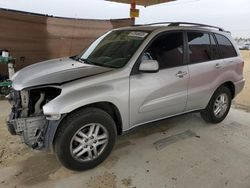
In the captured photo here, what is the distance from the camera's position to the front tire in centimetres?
248

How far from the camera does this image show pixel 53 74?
2.76 metres

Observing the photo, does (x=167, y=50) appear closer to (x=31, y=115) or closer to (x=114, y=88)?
(x=114, y=88)

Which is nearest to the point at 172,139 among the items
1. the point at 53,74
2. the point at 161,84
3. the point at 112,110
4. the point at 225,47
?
the point at 161,84

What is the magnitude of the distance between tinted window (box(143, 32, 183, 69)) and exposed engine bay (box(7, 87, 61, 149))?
1303mm

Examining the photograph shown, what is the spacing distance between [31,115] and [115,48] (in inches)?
56.6

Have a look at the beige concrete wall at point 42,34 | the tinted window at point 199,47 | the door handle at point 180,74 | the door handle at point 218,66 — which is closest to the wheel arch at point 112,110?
the door handle at point 180,74

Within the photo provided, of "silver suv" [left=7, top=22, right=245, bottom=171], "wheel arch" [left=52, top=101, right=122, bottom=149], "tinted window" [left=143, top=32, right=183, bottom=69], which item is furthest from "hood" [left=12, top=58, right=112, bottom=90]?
"tinted window" [left=143, top=32, right=183, bottom=69]

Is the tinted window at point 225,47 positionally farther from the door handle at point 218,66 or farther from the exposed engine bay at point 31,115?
the exposed engine bay at point 31,115

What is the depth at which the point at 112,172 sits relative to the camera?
275 centimetres

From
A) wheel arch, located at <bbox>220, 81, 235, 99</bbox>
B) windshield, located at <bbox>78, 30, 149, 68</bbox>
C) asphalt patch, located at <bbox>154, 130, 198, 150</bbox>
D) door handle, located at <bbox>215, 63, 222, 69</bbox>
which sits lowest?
asphalt patch, located at <bbox>154, 130, 198, 150</bbox>

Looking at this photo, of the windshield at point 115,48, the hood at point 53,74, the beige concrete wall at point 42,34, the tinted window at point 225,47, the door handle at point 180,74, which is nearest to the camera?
the hood at point 53,74

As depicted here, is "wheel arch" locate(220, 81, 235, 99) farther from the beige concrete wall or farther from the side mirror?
the beige concrete wall

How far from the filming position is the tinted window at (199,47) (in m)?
3.50

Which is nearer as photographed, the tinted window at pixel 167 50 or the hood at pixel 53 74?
the hood at pixel 53 74
